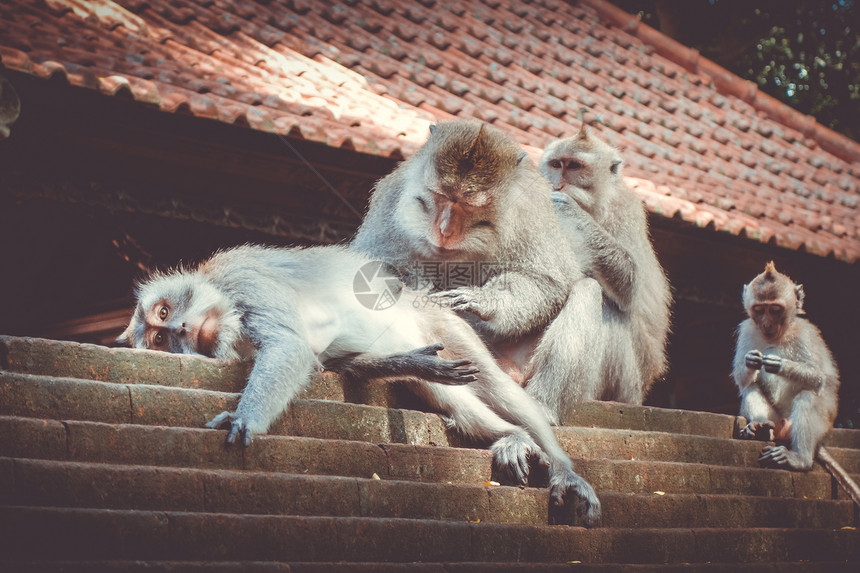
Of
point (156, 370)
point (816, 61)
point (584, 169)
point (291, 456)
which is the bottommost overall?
point (291, 456)

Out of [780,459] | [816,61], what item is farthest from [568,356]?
[816,61]

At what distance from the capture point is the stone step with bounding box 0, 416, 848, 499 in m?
→ 3.10

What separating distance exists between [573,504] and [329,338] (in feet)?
4.82

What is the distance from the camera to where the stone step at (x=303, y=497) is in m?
2.89

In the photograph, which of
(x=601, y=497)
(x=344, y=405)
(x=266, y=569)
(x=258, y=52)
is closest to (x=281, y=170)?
(x=258, y=52)

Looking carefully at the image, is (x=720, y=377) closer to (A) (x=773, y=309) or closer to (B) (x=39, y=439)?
(A) (x=773, y=309)

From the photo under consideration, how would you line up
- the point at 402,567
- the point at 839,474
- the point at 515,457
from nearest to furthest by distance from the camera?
the point at 402,567 < the point at 515,457 < the point at 839,474

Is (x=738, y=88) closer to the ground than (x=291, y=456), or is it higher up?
higher up

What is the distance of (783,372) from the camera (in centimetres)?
670

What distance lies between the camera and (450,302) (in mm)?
4828

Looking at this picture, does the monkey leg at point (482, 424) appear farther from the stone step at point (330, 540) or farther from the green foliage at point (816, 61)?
the green foliage at point (816, 61)

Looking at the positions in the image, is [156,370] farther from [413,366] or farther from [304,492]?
[413,366]

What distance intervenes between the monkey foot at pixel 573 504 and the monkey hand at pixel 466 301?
1106mm

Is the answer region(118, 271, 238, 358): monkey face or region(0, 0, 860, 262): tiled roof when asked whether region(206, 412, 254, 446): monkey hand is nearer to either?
region(118, 271, 238, 358): monkey face
